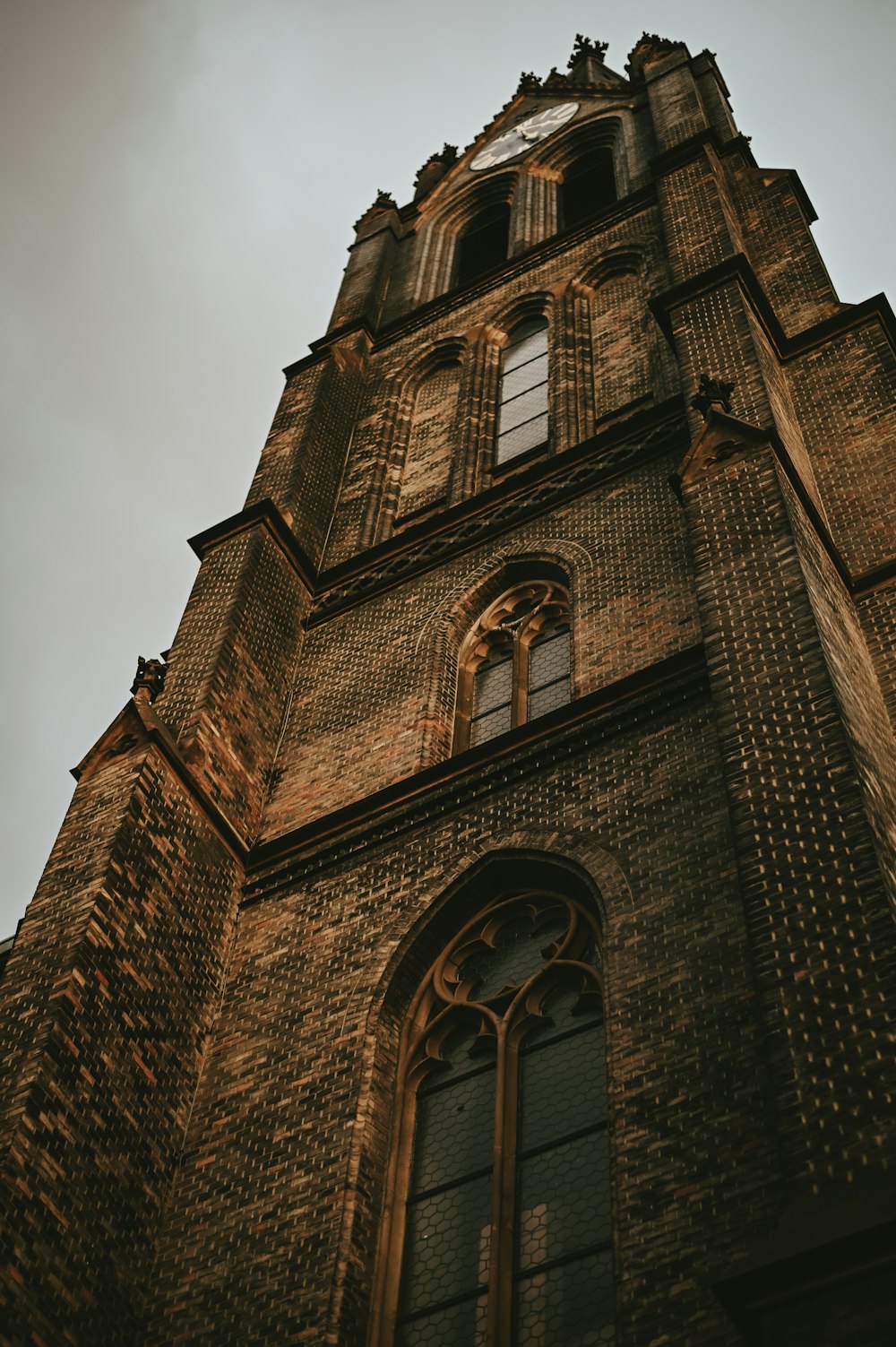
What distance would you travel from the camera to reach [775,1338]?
602cm

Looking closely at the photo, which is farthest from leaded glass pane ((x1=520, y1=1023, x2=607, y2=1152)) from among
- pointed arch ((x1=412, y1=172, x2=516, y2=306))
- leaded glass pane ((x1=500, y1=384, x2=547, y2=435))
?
pointed arch ((x1=412, y1=172, x2=516, y2=306))

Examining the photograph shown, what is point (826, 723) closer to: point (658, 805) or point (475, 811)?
point (658, 805)

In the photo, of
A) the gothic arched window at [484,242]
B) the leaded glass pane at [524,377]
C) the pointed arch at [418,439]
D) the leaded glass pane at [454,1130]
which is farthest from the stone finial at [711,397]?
the gothic arched window at [484,242]

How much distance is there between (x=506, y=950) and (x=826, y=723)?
3009mm

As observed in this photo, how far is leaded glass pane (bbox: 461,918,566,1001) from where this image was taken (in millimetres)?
10820

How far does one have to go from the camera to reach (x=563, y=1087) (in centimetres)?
978

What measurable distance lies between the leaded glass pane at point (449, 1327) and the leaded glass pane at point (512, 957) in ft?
7.53

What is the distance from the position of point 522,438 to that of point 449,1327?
11.2m

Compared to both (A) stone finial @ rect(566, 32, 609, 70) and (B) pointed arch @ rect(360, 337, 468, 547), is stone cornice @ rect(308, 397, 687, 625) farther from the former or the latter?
(A) stone finial @ rect(566, 32, 609, 70)

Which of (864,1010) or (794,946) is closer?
(864,1010)

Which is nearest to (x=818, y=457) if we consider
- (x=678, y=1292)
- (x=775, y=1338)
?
(x=678, y=1292)

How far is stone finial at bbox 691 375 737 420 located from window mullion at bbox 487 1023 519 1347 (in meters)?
4.95

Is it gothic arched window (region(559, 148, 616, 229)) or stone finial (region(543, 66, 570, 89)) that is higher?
stone finial (region(543, 66, 570, 89))

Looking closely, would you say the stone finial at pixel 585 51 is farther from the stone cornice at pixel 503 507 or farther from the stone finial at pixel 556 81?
the stone cornice at pixel 503 507
